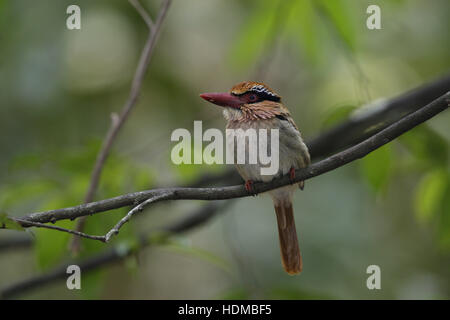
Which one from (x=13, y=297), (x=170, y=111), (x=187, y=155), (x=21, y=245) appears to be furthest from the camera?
(x=170, y=111)

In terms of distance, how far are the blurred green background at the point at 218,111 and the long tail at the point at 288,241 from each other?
1.29 metres

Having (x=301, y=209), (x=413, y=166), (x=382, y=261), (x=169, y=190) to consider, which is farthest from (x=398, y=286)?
(x=169, y=190)

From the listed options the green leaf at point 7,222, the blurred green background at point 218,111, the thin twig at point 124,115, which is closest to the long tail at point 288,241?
the thin twig at point 124,115

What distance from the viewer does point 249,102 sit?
2.88m

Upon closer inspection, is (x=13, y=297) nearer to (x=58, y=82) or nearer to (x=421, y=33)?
(x=58, y=82)

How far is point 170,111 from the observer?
5.82m

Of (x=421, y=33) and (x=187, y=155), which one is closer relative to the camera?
(x=187, y=155)

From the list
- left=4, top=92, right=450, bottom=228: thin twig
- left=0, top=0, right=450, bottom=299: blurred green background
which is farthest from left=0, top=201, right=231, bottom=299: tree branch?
left=4, top=92, right=450, bottom=228: thin twig

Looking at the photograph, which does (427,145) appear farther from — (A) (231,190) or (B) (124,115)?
(B) (124,115)

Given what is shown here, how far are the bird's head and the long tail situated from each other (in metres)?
0.54

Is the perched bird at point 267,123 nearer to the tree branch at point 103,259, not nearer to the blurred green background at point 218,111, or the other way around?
the tree branch at point 103,259

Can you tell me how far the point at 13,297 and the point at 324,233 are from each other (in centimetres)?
274

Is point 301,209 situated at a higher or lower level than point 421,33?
lower

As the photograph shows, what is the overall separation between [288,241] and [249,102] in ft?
2.47
